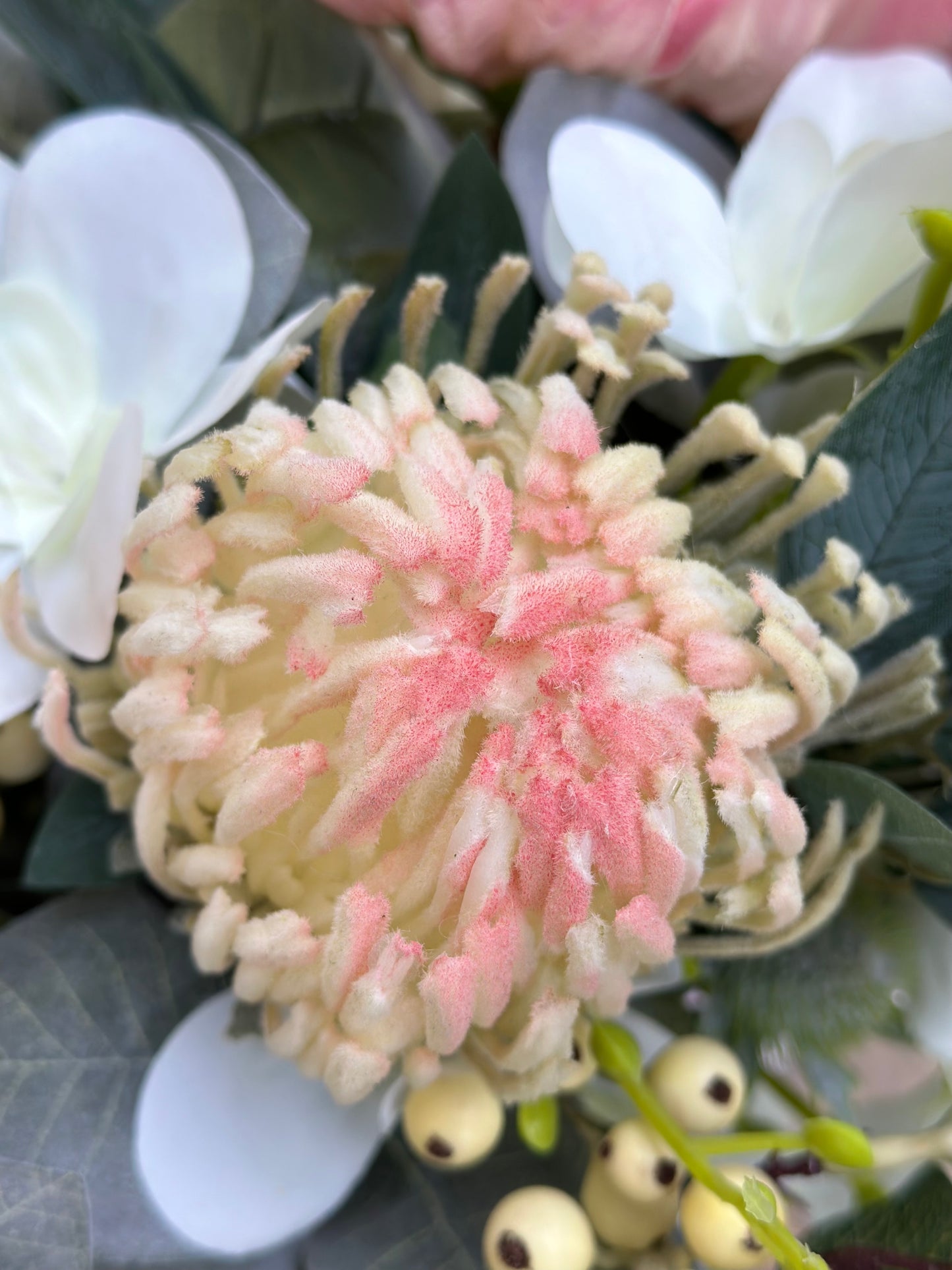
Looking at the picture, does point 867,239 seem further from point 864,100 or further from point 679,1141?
point 679,1141

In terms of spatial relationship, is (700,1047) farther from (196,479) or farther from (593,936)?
(196,479)

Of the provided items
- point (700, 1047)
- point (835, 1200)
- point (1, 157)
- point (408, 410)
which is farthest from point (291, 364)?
point (835, 1200)

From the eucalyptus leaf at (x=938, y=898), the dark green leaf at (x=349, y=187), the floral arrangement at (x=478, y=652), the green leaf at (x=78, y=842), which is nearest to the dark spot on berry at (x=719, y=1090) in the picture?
the floral arrangement at (x=478, y=652)

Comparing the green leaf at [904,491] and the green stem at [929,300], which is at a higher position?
the green stem at [929,300]

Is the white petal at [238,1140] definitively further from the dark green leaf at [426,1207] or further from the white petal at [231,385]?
the white petal at [231,385]

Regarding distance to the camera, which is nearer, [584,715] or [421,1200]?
[584,715]
